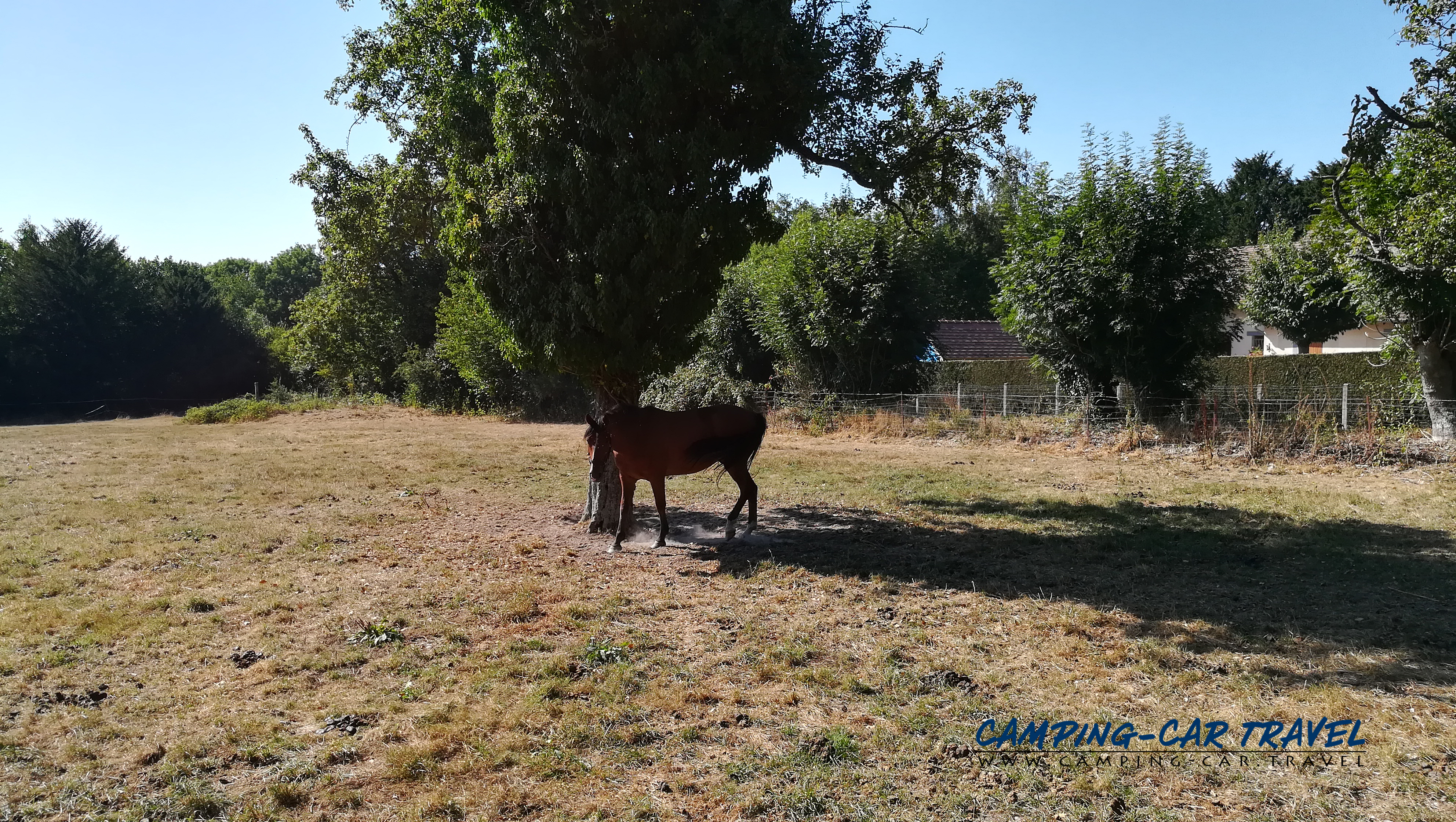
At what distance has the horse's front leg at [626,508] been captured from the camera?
9.30m

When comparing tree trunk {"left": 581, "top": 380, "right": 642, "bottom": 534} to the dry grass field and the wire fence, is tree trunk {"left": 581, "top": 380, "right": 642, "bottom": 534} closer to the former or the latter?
the dry grass field

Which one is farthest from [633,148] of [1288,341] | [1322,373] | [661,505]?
[1288,341]

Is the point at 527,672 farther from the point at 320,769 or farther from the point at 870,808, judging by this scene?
the point at 870,808

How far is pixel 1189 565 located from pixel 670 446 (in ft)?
17.6

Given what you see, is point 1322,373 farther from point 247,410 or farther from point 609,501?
point 247,410

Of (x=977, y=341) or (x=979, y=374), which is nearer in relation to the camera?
(x=979, y=374)

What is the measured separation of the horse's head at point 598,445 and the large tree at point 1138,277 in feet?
40.2

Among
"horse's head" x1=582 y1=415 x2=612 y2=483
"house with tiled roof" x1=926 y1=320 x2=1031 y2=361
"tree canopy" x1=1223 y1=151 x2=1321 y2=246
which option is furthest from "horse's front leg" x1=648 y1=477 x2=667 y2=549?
"tree canopy" x1=1223 y1=151 x2=1321 y2=246

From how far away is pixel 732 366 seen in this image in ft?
94.8

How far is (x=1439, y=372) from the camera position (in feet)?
48.0

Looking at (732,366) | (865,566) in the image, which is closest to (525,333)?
(865,566)

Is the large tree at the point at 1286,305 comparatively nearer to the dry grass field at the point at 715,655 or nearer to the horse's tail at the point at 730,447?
the dry grass field at the point at 715,655

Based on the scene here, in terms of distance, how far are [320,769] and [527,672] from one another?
1471mm

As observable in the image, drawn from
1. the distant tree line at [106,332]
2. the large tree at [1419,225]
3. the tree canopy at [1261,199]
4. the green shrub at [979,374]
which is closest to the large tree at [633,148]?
the large tree at [1419,225]
